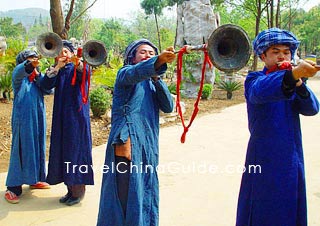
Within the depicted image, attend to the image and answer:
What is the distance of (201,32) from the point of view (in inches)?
530

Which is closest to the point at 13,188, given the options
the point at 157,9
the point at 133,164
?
the point at 133,164

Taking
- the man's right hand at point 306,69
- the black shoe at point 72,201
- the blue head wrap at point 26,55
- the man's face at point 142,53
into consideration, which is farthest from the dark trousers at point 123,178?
the blue head wrap at point 26,55

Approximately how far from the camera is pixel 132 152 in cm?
247

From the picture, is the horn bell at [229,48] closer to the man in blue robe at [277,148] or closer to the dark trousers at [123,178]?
the man in blue robe at [277,148]

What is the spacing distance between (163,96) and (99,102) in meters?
5.32

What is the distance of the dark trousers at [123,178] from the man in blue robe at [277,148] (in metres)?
0.80

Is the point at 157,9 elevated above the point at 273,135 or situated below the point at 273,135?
above

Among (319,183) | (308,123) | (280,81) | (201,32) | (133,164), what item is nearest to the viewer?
(280,81)

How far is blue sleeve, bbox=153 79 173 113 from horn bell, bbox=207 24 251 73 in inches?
23.0

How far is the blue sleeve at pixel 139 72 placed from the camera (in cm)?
219

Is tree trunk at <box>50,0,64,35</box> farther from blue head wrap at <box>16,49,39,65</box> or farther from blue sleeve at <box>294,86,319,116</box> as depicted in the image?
blue sleeve at <box>294,86,319,116</box>

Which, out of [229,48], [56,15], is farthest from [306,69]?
[56,15]

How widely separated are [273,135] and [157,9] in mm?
25414

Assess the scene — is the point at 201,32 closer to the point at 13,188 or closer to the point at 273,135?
the point at 13,188
